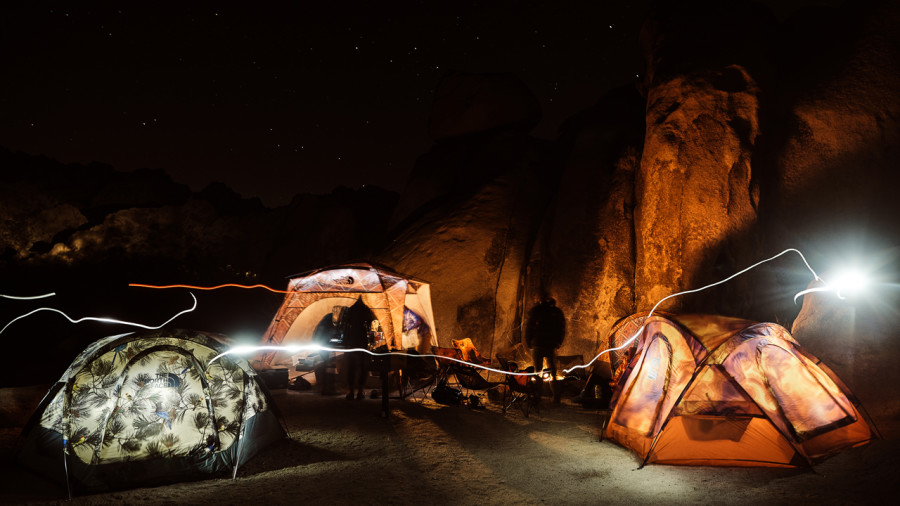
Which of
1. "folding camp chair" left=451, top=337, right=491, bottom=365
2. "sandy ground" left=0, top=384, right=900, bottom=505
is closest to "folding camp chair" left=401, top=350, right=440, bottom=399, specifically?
"folding camp chair" left=451, top=337, right=491, bottom=365

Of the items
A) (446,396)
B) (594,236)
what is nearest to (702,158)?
(594,236)

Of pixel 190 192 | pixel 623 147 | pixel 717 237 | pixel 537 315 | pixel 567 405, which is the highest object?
pixel 190 192

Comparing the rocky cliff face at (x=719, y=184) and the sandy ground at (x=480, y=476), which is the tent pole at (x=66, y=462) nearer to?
the sandy ground at (x=480, y=476)

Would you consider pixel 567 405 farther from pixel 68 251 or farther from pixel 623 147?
pixel 68 251

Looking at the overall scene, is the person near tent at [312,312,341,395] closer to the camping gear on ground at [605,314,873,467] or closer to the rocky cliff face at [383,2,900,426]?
the rocky cliff face at [383,2,900,426]

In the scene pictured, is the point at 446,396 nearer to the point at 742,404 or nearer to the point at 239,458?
the point at 239,458

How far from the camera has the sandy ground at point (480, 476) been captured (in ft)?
19.3

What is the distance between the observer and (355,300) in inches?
582

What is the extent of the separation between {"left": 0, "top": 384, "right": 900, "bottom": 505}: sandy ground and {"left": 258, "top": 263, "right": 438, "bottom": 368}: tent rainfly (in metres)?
4.74

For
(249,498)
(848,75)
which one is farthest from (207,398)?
(848,75)

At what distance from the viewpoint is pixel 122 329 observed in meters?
22.7

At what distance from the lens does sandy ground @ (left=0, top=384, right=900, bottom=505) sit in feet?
19.3

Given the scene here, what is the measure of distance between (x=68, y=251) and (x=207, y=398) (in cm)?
3205

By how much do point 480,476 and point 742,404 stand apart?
154 inches
